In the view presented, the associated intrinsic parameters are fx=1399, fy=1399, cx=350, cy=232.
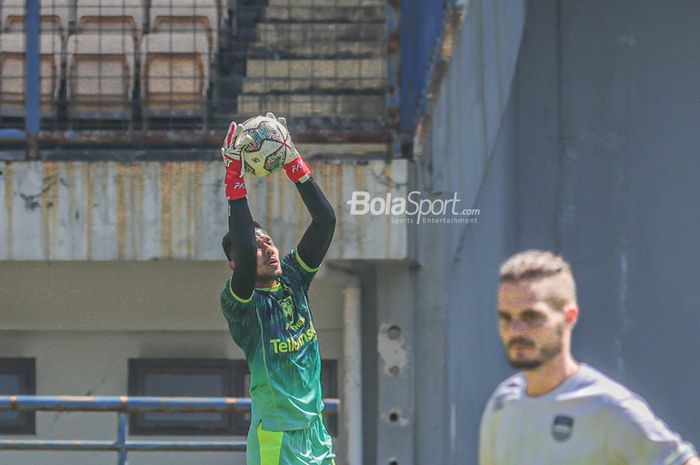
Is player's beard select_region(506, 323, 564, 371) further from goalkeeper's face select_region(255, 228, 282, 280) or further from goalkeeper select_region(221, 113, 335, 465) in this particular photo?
goalkeeper's face select_region(255, 228, 282, 280)

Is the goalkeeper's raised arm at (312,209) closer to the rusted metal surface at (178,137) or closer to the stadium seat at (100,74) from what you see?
the rusted metal surface at (178,137)

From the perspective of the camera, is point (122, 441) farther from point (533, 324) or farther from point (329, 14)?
point (329, 14)

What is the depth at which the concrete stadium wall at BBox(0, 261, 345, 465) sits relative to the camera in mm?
8734

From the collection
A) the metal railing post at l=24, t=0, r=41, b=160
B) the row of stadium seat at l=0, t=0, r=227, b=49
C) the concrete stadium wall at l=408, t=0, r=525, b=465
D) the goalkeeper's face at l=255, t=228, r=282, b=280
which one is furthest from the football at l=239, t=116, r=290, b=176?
the row of stadium seat at l=0, t=0, r=227, b=49

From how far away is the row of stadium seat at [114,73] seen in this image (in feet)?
28.6

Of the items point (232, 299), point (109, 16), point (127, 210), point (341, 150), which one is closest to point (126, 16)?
point (109, 16)

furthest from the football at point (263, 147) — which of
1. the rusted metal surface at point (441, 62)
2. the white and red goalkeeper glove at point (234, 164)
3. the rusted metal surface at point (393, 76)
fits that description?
the rusted metal surface at point (393, 76)

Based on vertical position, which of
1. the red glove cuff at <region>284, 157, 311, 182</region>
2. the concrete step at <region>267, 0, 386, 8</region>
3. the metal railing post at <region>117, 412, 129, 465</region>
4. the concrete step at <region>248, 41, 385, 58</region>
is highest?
the concrete step at <region>267, 0, 386, 8</region>

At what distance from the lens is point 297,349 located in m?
5.57

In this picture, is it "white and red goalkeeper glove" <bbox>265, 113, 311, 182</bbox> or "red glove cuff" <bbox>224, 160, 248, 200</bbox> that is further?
"white and red goalkeeper glove" <bbox>265, 113, 311, 182</bbox>

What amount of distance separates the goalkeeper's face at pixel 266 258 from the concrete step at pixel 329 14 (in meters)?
4.26

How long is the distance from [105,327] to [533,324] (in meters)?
5.93

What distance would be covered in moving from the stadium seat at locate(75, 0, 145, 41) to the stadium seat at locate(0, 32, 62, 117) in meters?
0.23

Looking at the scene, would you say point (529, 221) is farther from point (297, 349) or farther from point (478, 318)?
point (297, 349)
